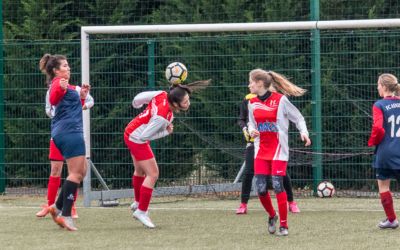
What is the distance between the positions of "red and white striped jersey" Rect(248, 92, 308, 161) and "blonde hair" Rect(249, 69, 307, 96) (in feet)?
0.53

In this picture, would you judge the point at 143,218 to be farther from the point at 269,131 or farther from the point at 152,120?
the point at 269,131

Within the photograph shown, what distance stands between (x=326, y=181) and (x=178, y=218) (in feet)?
10.8

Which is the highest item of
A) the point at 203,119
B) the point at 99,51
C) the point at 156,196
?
the point at 99,51

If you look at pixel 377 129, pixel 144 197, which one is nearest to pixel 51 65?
pixel 144 197

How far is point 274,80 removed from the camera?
34.1 ft

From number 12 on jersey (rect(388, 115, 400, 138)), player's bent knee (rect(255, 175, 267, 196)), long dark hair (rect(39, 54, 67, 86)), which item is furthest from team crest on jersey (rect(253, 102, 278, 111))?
long dark hair (rect(39, 54, 67, 86))

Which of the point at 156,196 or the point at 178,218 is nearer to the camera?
the point at 178,218

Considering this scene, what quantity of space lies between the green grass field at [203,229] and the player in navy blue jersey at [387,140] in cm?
29

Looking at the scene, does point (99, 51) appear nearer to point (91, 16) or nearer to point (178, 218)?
point (91, 16)

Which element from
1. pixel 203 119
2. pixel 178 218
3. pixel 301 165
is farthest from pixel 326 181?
pixel 178 218

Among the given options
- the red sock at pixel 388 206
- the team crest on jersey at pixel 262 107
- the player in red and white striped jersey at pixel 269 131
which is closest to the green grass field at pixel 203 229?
the red sock at pixel 388 206

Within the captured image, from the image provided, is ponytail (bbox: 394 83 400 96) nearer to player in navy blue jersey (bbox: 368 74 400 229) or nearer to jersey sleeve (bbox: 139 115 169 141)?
player in navy blue jersey (bbox: 368 74 400 229)

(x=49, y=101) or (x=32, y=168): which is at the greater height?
(x=49, y=101)

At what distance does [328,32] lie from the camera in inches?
570
